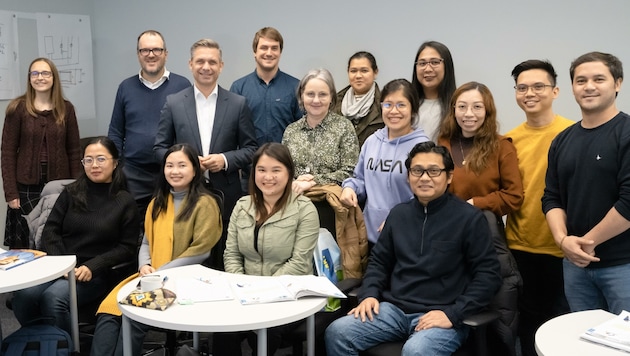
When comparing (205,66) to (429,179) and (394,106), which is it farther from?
(429,179)

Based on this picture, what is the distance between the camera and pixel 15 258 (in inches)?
107

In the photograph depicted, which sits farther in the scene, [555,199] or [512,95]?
[512,95]

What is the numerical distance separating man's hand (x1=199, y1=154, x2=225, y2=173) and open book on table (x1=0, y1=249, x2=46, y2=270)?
2.95 feet

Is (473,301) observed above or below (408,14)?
below

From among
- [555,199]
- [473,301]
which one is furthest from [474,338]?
[555,199]

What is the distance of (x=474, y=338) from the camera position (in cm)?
222

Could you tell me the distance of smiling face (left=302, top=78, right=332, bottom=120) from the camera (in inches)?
120

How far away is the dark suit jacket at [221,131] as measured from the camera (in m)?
3.23

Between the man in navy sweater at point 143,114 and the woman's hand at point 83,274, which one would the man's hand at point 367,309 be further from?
the man in navy sweater at point 143,114

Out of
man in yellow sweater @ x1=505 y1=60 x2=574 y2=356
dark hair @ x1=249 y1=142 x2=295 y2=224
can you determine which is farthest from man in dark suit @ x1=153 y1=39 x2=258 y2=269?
man in yellow sweater @ x1=505 y1=60 x2=574 y2=356

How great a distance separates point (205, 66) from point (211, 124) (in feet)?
1.07

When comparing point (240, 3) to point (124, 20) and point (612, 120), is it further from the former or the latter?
point (612, 120)

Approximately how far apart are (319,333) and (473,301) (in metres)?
0.68

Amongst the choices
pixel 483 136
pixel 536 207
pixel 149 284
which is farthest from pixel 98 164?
pixel 536 207
